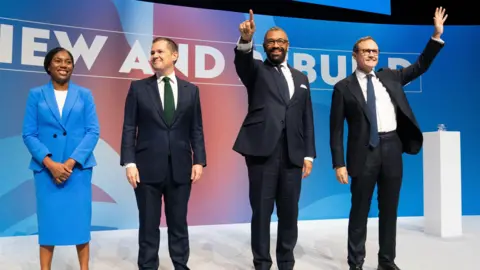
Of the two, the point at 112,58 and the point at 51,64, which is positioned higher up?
the point at 112,58

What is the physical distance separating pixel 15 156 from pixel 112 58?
141cm

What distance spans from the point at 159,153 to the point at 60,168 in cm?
58

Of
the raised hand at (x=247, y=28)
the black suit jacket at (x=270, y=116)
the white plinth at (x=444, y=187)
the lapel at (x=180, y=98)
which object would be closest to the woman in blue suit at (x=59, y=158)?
the lapel at (x=180, y=98)

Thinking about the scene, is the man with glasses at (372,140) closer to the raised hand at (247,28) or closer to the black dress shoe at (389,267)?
the black dress shoe at (389,267)

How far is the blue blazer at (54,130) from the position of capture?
99.1 inches

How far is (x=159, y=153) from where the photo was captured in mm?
2590

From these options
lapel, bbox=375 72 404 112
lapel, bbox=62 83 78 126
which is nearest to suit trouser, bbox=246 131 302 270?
lapel, bbox=375 72 404 112

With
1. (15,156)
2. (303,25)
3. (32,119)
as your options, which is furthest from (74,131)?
(303,25)

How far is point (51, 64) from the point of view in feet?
8.45

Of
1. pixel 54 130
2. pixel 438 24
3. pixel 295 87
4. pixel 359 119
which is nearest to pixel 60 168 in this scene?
pixel 54 130

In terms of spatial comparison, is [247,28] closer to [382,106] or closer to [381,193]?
[382,106]

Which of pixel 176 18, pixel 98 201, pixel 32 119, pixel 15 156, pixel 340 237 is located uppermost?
pixel 176 18

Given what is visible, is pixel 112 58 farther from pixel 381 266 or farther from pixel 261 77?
pixel 381 266

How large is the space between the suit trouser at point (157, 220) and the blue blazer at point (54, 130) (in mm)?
423
